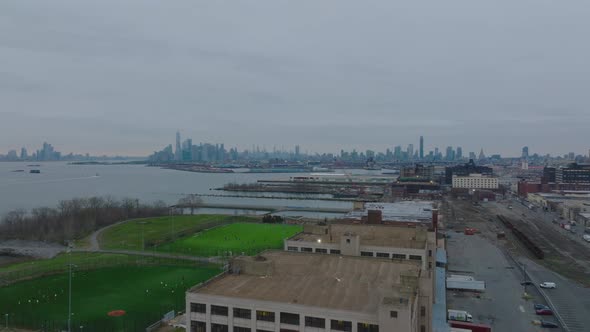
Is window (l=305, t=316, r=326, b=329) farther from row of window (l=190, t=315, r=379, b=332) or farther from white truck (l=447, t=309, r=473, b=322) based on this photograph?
white truck (l=447, t=309, r=473, b=322)

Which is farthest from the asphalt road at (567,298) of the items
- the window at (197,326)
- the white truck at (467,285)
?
the window at (197,326)

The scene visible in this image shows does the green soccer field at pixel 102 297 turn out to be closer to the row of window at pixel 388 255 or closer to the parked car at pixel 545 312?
the row of window at pixel 388 255

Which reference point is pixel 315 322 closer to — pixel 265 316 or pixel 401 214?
pixel 265 316

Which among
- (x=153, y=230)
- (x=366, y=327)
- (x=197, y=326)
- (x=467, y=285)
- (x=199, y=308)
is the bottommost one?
(x=153, y=230)

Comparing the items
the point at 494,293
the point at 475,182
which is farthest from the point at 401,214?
the point at 475,182

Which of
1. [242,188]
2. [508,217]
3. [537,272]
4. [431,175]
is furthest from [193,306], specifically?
[431,175]

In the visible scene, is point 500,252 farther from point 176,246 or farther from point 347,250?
point 176,246
